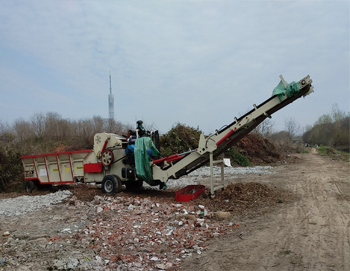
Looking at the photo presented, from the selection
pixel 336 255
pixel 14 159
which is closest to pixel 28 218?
pixel 336 255

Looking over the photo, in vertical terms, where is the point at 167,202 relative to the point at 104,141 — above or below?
below

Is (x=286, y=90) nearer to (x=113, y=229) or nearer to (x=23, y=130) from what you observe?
(x=113, y=229)

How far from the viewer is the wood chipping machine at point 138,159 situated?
721 cm

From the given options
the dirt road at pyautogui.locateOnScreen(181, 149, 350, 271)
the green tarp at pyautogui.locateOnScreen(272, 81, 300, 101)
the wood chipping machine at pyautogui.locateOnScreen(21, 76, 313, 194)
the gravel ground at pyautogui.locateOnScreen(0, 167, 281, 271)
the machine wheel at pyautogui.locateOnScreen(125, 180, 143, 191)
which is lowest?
the dirt road at pyautogui.locateOnScreen(181, 149, 350, 271)

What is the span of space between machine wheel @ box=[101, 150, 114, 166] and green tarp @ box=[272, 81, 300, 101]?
517 centimetres

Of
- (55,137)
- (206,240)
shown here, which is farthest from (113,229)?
(55,137)

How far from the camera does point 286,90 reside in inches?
270

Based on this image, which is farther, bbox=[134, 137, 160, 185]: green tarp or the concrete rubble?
bbox=[134, 137, 160, 185]: green tarp

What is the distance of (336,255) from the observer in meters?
4.34

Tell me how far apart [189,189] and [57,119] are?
18845 millimetres

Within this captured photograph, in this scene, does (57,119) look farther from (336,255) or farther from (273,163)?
(336,255)

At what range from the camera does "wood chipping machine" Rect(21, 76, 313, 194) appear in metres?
7.21

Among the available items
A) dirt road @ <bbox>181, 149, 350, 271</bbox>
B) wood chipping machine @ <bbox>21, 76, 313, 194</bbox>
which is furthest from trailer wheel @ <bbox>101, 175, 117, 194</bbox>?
dirt road @ <bbox>181, 149, 350, 271</bbox>

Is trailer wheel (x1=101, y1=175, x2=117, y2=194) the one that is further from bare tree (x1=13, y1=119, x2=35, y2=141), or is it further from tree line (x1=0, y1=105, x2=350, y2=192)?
bare tree (x1=13, y1=119, x2=35, y2=141)
